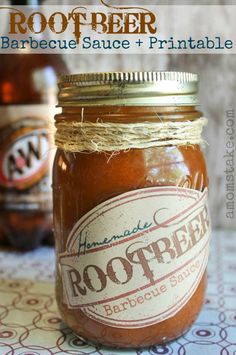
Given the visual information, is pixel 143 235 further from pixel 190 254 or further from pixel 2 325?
pixel 2 325

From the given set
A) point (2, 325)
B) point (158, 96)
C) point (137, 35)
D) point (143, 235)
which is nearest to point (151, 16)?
point (137, 35)

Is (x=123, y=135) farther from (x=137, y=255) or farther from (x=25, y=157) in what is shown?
(x=25, y=157)

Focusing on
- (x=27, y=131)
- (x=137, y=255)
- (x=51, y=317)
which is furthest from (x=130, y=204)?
(x=27, y=131)

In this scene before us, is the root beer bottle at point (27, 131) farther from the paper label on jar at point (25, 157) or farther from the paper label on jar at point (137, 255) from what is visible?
the paper label on jar at point (137, 255)

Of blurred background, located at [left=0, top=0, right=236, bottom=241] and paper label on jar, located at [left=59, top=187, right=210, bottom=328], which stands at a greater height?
blurred background, located at [left=0, top=0, right=236, bottom=241]

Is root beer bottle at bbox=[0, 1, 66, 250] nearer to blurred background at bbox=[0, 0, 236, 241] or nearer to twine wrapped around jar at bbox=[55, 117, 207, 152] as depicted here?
blurred background at bbox=[0, 0, 236, 241]

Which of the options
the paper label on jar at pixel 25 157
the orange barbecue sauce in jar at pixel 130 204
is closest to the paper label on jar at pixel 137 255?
the orange barbecue sauce in jar at pixel 130 204

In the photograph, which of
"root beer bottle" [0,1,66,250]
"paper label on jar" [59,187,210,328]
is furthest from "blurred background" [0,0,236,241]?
"paper label on jar" [59,187,210,328]
